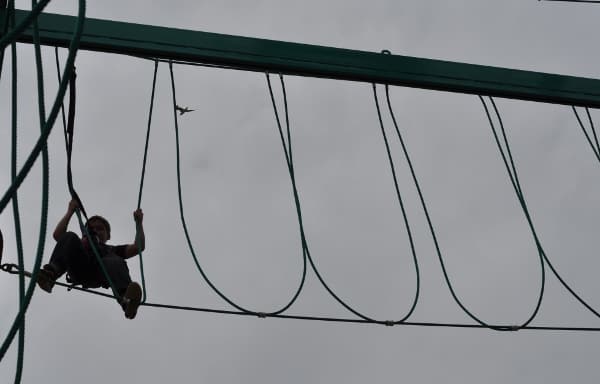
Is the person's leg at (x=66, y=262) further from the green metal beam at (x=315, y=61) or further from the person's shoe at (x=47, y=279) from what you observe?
the green metal beam at (x=315, y=61)

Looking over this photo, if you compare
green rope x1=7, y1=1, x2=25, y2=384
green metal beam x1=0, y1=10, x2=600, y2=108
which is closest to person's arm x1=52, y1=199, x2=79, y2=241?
green metal beam x1=0, y1=10, x2=600, y2=108

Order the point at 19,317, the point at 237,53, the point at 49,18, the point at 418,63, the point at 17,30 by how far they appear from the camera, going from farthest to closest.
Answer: the point at 418,63
the point at 237,53
the point at 49,18
the point at 19,317
the point at 17,30

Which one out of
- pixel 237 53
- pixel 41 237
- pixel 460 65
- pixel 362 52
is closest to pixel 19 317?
pixel 41 237

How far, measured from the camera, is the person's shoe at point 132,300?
4.90 meters

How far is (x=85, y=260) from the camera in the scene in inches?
219

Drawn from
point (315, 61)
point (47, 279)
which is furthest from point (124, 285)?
point (315, 61)

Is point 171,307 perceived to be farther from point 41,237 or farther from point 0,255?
point 41,237

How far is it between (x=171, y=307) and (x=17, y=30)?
9.57 ft

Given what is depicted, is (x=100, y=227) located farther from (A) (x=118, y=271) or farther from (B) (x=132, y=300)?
(B) (x=132, y=300)

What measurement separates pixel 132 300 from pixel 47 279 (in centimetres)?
63

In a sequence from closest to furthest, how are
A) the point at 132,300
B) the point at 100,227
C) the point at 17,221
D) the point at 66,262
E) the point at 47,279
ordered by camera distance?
the point at 17,221 → the point at 132,300 → the point at 47,279 → the point at 66,262 → the point at 100,227

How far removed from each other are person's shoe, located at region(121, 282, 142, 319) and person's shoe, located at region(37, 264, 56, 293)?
532 millimetres

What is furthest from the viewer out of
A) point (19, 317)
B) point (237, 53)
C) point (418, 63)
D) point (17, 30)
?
point (418, 63)

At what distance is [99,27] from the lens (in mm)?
4680
